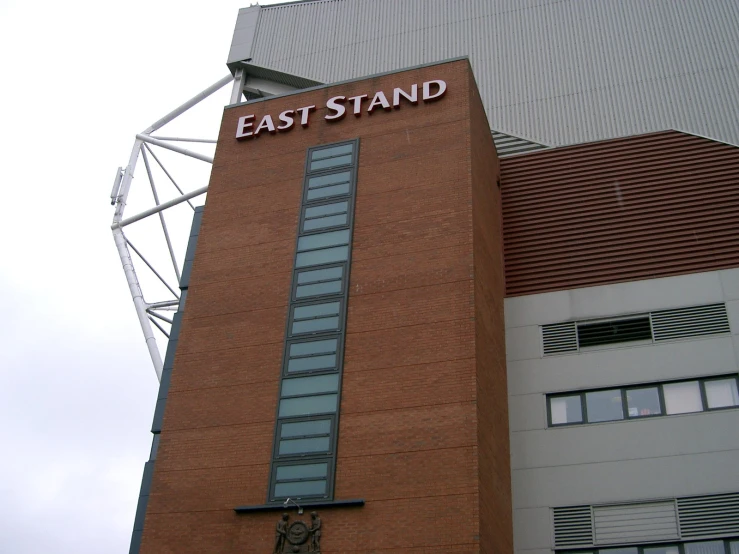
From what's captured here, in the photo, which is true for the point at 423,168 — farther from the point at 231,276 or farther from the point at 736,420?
the point at 736,420

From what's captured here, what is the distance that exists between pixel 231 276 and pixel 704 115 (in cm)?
2018

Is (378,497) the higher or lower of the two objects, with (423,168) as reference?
lower

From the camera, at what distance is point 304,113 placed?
35.8m

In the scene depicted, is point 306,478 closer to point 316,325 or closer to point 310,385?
point 310,385

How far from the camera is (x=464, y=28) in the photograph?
43844mm

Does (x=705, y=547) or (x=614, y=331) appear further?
(x=614, y=331)

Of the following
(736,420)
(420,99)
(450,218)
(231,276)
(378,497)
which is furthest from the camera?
(420,99)

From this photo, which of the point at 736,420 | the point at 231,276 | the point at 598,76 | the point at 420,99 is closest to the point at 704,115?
the point at 598,76

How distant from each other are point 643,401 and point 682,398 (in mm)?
1184

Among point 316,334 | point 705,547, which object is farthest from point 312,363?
point 705,547

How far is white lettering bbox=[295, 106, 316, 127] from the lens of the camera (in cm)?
3559

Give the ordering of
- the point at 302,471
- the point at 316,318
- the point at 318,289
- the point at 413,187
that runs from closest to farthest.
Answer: the point at 302,471
the point at 316,318
the point at 318,289
the point at 413,187

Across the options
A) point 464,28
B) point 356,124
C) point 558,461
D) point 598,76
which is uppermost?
point 464,28

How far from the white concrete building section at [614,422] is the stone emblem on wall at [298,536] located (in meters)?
6.39
